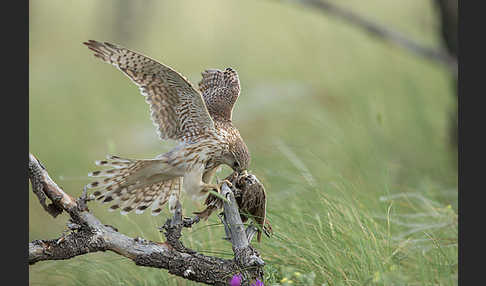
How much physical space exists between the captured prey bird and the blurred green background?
0.20 meters

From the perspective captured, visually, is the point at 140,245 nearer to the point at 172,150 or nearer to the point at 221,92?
the point at 172,150

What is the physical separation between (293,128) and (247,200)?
16.1ft

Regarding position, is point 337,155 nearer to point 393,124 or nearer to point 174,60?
point 393,124

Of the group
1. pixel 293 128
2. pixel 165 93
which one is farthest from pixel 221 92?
pixel 293 128

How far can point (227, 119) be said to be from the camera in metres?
2.78

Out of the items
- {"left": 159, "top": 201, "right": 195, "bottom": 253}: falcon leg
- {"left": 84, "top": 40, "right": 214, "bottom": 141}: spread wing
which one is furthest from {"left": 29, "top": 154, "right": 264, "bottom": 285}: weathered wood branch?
{"left": 84, "top": 40, "right": 214, "bottom": 141}: spread wing

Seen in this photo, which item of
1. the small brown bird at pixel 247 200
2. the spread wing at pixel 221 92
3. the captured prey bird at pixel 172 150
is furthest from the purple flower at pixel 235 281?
the spread wing at pixel 221 92

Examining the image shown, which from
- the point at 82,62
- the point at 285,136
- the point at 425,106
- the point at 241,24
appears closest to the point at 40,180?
the point at 285,136

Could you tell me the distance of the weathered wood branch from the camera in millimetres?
2395

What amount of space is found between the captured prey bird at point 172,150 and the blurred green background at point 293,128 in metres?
0.20

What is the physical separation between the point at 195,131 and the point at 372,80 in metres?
5.39

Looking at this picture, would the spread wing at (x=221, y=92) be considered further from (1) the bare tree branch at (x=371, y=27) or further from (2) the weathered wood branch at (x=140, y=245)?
(1) the bare tree branch at (x=371, y=27)

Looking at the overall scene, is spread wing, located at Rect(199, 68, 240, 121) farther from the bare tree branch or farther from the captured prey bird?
the bare tree branch

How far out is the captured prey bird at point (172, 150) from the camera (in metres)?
2.53
